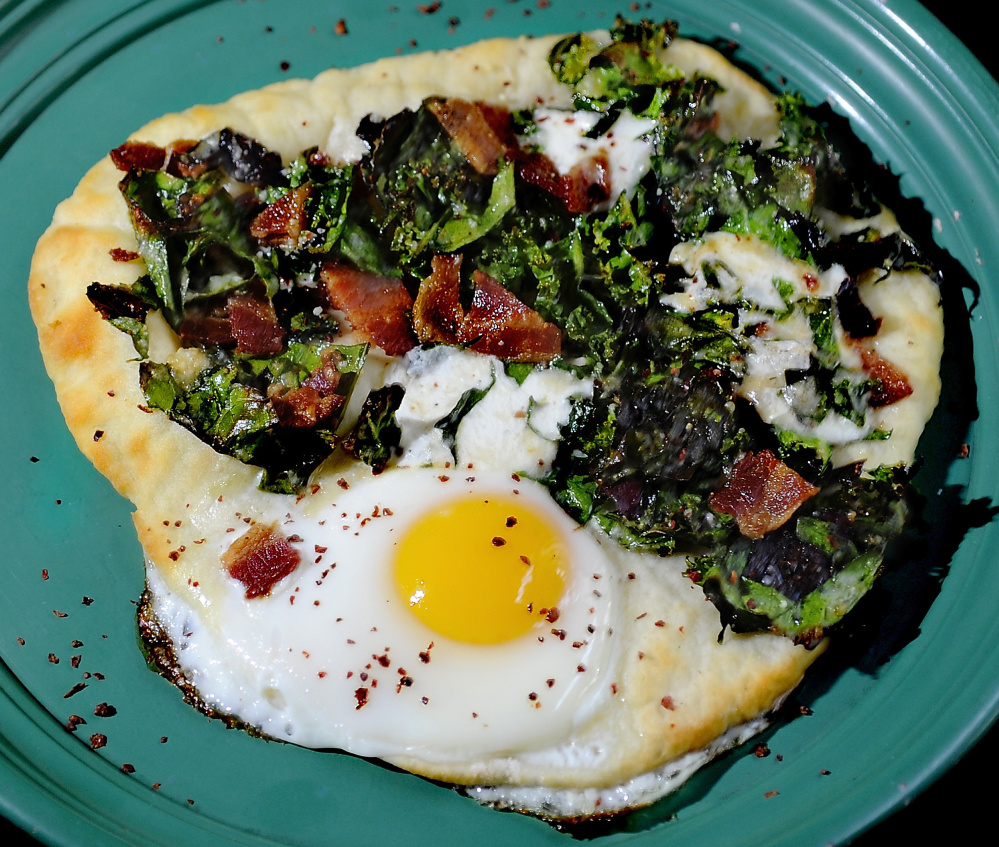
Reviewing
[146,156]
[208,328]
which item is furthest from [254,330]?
[146,156]

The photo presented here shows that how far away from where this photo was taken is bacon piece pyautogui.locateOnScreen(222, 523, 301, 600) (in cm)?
386

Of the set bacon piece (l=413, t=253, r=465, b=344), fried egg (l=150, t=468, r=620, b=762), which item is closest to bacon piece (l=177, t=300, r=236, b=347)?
bacon piece (l=413, t=253, r=465, b=344)

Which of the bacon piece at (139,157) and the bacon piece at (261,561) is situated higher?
the bacon piece at (139,157)

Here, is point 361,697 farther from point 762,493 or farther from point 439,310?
point 762,493

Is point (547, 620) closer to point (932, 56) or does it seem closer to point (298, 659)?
point (298, 659)

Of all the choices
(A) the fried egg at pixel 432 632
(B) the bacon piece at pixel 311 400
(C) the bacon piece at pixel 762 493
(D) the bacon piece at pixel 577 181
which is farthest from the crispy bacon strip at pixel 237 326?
(C) the bacon piece at pixel 762 493

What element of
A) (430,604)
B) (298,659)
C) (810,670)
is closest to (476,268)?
(430,604)

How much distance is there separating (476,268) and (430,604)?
1.76m

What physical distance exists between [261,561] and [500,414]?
1.37 meters

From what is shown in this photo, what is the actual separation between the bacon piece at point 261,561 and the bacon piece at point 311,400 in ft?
1.92

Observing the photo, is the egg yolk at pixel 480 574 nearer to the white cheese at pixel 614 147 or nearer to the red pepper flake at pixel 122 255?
the white cheese at pixel 614 147

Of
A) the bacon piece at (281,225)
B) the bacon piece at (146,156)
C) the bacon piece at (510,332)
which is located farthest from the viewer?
the bacon piece at (146,156)

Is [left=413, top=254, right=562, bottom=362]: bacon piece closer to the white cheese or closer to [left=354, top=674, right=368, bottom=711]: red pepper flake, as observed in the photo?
the white cheese

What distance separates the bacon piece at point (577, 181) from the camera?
14.0 feet
